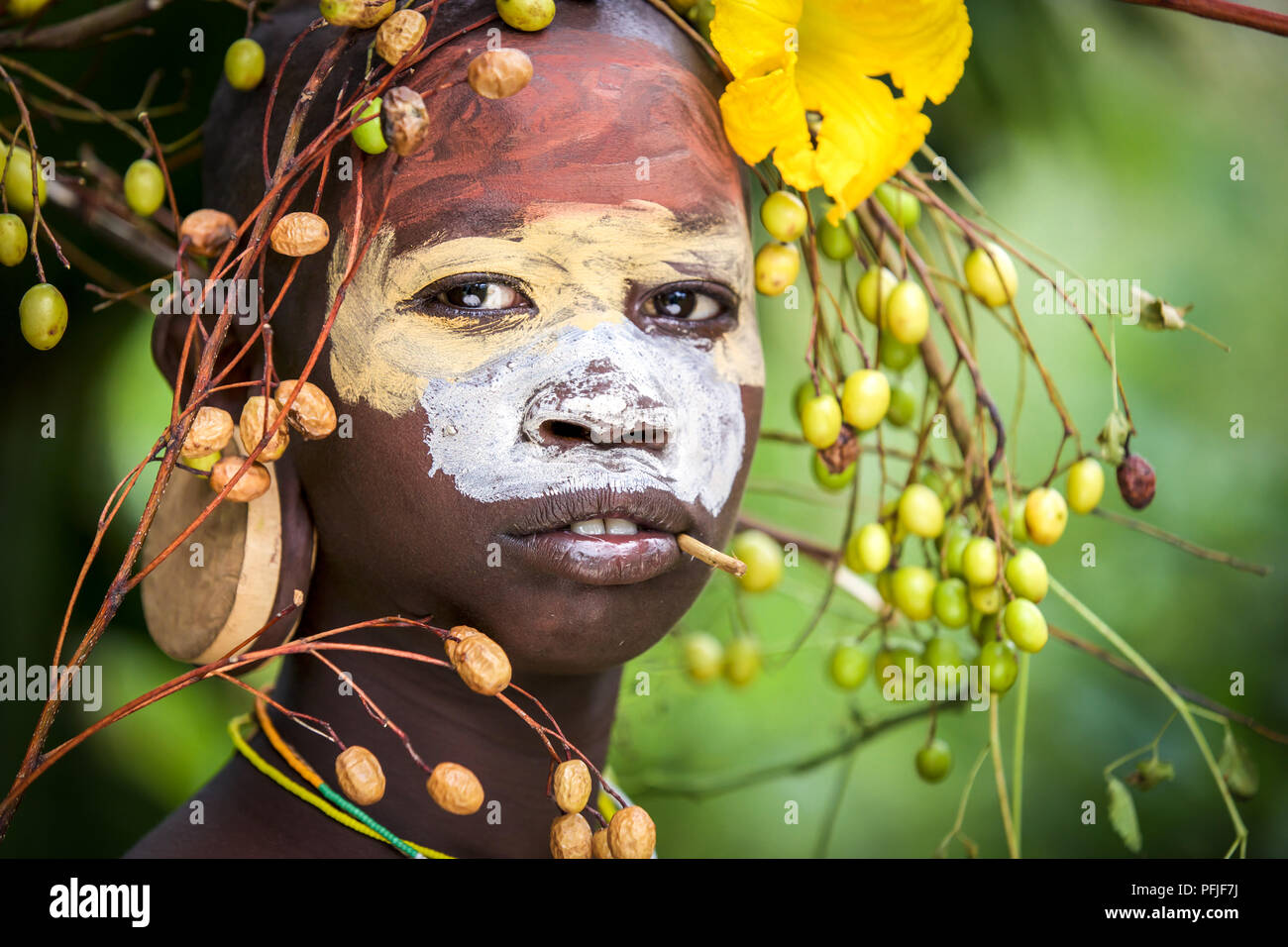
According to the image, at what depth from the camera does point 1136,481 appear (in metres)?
1.16

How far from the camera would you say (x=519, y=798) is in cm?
113

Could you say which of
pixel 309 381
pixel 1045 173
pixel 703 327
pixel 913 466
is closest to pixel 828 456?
pixel 913 466

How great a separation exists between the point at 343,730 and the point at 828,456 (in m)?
0.50

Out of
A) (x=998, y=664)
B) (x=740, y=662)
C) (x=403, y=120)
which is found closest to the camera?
(x=403, y=120)

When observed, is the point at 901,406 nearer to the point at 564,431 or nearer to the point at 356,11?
the point at 564,431

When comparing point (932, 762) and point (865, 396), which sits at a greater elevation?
point (865, 396)

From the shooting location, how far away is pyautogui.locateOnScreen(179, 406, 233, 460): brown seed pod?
0.91 metres

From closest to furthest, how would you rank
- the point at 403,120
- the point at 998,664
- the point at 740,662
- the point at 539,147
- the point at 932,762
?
the point at 403,120, the point at 539,147, the point at 998,664, the point at 932,762, the point at 740,662

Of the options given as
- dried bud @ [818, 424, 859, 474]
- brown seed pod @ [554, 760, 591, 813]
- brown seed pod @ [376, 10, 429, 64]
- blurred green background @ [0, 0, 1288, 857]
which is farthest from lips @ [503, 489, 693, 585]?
blurred green background @ [0, 0, 1288, 857]

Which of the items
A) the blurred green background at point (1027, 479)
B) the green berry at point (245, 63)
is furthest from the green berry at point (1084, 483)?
the green berry at point (245, 63)

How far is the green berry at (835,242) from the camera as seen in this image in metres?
1.22

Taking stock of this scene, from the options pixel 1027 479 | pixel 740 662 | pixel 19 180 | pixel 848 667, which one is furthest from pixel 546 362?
pixel 1027 479

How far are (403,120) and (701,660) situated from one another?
38.8 inches
